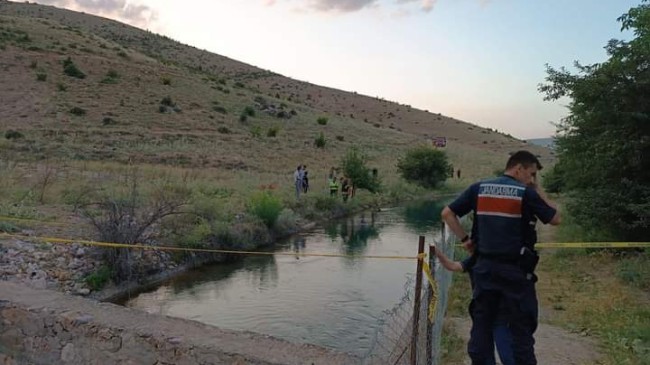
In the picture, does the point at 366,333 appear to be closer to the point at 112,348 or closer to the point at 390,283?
the point at 390,283

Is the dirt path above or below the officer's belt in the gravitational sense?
below

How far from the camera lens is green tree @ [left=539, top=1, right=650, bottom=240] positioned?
40.2 ft

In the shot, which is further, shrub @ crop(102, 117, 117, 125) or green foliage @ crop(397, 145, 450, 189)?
green foliage @ crop(397, 145, 450, 189)

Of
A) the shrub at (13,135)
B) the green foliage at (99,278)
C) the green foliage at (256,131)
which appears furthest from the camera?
the green foliage at (256,131)

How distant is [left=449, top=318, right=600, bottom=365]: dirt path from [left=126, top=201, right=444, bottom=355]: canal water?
2.99 meters

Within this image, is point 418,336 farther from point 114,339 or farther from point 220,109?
point 220,109

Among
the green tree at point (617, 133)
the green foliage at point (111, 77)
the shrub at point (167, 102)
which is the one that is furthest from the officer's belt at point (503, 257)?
the green foliage at point (111, 77)

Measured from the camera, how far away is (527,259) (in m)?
4.40

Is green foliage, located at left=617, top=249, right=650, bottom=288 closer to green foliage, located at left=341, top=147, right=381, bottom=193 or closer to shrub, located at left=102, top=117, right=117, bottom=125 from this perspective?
green foliage, located at left=341, top=147, right=381, bottom=193

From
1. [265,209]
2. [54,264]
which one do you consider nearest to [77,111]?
[265,209]

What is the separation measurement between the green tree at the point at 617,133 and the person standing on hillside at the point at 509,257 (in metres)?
8.71

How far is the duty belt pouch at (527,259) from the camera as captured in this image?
440 centimetres

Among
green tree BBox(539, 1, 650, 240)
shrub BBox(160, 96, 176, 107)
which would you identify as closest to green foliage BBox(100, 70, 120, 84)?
shrub BBox(160, 96, 176, 107)

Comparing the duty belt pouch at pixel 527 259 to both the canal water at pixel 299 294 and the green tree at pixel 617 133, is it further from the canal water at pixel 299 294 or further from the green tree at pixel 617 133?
the green tree at pixel 617 133
